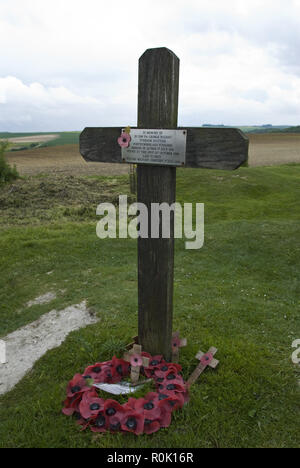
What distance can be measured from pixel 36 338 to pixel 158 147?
3994 mm

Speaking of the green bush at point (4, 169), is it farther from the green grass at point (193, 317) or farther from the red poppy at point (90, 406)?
the red poppy at point (90, 406)

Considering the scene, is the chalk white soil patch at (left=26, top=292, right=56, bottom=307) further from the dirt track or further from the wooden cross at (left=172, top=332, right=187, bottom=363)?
the dirt track

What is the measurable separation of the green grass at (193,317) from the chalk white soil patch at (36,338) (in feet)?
0.71

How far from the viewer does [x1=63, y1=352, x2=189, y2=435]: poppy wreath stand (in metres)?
3.22

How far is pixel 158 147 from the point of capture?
3398mm

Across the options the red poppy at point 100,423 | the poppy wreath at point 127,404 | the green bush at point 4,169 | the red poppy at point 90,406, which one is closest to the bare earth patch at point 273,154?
the green bush at point 4,169

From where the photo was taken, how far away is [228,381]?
3824 mm

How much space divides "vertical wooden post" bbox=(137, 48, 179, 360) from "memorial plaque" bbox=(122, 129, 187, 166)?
0.08m

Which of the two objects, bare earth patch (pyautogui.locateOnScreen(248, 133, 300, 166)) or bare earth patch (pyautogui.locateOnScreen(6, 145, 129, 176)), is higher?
bare earth patch (pyautogui.locateOnScreen(248, 133, 300, 166))

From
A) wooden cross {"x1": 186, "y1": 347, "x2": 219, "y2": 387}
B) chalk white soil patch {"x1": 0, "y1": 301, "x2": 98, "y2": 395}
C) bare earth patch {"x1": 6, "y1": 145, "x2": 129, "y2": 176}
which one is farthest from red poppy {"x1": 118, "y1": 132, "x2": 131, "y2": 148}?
bare earth patch {"x1": 6, "y1": 145, "x2": 129, "y2": 176}

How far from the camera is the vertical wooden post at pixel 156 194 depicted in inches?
130

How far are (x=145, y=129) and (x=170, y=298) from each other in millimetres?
1807

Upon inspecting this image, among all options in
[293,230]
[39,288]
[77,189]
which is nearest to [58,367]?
[39,288]

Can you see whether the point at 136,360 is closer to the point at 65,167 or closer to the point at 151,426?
the point at 151,426
